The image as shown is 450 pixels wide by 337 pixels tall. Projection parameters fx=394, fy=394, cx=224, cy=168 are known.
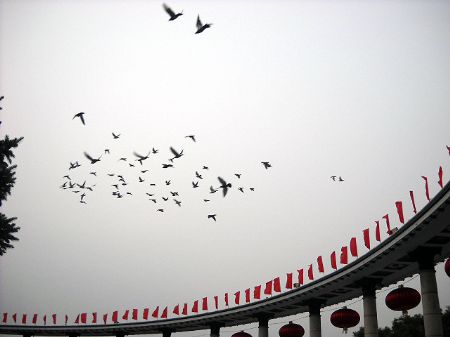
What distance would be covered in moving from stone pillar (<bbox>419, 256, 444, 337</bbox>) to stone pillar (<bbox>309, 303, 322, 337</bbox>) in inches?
377

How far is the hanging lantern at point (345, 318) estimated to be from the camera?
788 inches

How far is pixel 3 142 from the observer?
14.1 m

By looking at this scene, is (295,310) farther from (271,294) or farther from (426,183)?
(426,183)

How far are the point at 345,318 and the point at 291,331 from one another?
16.9 feet

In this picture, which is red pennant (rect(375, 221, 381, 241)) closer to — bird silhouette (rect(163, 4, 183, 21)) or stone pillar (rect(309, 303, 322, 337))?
stone pillar (rect(309, 303, 322, 337))

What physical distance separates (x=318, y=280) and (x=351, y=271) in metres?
3.05

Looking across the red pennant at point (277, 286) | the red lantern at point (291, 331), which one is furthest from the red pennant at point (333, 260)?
the red pennant at point (277, 286)

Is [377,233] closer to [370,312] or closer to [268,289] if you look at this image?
[370,312]

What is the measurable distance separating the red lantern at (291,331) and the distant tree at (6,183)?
1692 cm

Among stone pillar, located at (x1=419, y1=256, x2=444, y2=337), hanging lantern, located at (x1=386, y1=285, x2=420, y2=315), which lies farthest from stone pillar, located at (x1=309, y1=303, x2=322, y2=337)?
stone pillar, located at (x1=419, y1=256, x2=444, y2=337)

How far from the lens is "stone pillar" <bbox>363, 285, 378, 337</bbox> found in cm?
1973

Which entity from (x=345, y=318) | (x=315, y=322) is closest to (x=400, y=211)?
(x=345, y=318)

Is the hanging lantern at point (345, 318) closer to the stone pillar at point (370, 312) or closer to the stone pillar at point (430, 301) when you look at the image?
the stone pillar at point (370, 312)

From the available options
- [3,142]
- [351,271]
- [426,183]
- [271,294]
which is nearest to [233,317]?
[271,294]
